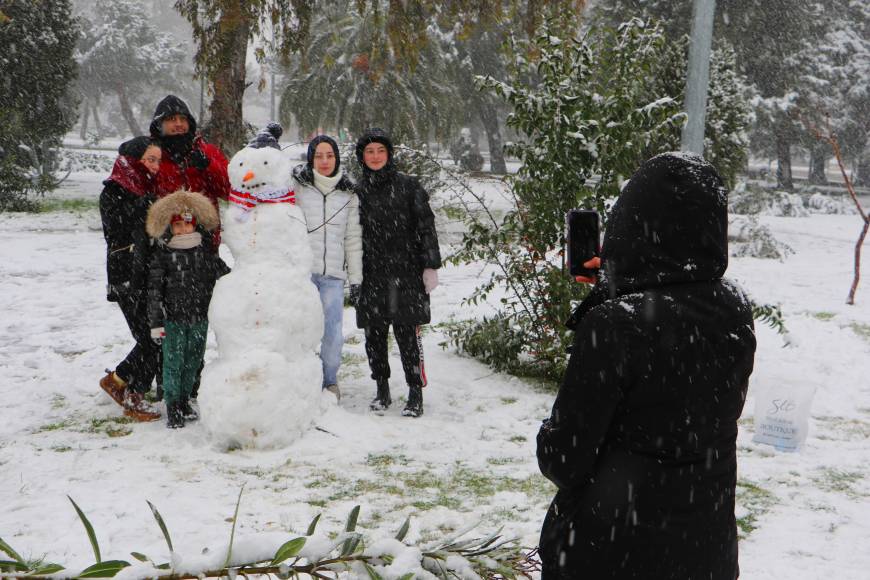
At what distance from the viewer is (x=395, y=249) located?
535 cm

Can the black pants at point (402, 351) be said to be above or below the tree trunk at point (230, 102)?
below

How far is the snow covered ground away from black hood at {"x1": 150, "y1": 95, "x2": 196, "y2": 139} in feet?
6.34

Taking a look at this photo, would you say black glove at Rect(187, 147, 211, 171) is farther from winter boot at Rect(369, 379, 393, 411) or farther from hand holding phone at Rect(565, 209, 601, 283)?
hand holding phone at Rect(565, 209, 601, 283)

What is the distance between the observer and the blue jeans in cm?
544

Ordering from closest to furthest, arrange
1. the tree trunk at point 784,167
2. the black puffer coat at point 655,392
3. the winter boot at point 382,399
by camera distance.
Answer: the black puffer coat at point 655,392 → the winter boot at point 382,399 → the tree trunk at point 784,167

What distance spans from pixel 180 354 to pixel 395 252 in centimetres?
156

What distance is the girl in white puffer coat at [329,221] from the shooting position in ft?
17.4

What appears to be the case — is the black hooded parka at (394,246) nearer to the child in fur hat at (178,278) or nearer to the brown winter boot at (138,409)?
the child in fur hat at (178,278)

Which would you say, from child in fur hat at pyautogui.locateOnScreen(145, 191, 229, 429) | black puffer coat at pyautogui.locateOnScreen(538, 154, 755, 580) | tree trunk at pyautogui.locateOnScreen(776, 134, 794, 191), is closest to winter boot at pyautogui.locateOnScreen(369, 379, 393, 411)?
child in fur hat at pyautogui.locateOnScreen(145, 191, 229, 429)

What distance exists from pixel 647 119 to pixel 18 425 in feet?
16.0

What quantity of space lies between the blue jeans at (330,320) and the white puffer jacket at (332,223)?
76 millimetres

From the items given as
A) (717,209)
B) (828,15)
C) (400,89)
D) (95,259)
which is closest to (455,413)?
(717,209)

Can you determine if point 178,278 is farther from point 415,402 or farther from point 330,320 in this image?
point 415,402

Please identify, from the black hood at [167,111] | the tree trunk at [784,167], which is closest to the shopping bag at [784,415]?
the black hood at [167,111]
